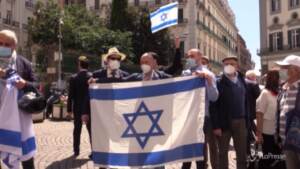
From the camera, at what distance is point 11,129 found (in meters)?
4.95

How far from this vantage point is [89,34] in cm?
4725

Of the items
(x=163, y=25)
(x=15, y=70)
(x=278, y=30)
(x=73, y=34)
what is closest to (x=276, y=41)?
(x=278, y=30)

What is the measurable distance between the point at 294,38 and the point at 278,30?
9.49 feet

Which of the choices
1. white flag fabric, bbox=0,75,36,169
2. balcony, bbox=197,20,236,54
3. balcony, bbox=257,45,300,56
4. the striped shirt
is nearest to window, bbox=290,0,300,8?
balcony, bbox=257,45,300,56

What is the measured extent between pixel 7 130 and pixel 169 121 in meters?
1.95

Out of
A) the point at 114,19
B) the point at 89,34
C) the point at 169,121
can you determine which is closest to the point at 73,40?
the point at 89,34

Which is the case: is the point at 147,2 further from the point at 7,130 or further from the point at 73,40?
the point at 7,130

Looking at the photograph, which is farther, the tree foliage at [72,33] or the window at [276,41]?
the window at [276,41]

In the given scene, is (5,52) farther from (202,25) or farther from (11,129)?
(202,25)

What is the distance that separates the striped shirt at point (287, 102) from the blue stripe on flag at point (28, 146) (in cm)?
292

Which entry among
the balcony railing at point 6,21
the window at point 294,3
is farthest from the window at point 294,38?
the balcony railing at point 6,21

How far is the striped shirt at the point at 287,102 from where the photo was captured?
5430 millimetres

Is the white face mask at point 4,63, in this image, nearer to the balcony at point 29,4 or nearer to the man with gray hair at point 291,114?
the man with gray hair at point 291,114

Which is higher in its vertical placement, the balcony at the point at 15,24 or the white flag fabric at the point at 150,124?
the balcony at the point at 15,24
